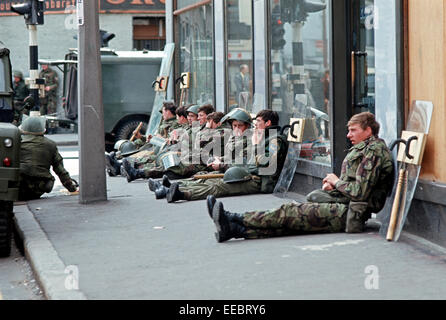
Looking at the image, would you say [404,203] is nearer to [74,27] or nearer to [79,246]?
[79,246]

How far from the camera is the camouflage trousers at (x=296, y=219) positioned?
7480mm

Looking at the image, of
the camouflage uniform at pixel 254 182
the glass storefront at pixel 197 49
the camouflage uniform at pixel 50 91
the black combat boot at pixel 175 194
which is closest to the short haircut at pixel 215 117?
the camouflage uniform at pixel 254 182

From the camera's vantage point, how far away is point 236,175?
10609mm

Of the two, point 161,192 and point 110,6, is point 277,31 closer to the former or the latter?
point 161,192

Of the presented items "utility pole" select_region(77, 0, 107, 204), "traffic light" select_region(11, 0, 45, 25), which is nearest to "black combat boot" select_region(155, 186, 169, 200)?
"utility pole" select_region(77, 0, 107, 204)

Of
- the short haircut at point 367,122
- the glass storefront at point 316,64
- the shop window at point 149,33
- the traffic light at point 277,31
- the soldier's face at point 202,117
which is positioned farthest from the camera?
the shop window at point 149,33

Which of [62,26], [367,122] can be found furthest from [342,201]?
[62,26]

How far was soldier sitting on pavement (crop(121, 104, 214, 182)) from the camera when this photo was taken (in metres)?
12.5

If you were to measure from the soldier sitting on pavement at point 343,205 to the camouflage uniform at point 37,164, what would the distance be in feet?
14.2

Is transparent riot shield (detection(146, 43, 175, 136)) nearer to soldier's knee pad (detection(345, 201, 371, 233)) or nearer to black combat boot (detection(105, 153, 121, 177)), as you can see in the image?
black combat boot (detection(105, 153, 121, 177))

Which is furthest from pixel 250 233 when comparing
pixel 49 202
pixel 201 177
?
pixel 49 202

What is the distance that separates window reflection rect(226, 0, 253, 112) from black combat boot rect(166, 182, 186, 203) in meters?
3.00

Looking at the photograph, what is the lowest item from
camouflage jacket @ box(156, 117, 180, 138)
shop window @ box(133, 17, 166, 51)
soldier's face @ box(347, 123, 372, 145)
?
camouflage jacket @ box(156, 117, 180, 138)

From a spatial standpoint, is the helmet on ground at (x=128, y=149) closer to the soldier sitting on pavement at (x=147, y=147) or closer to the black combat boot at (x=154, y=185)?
the soldier sitting on pavement at (x=147, y=147)
